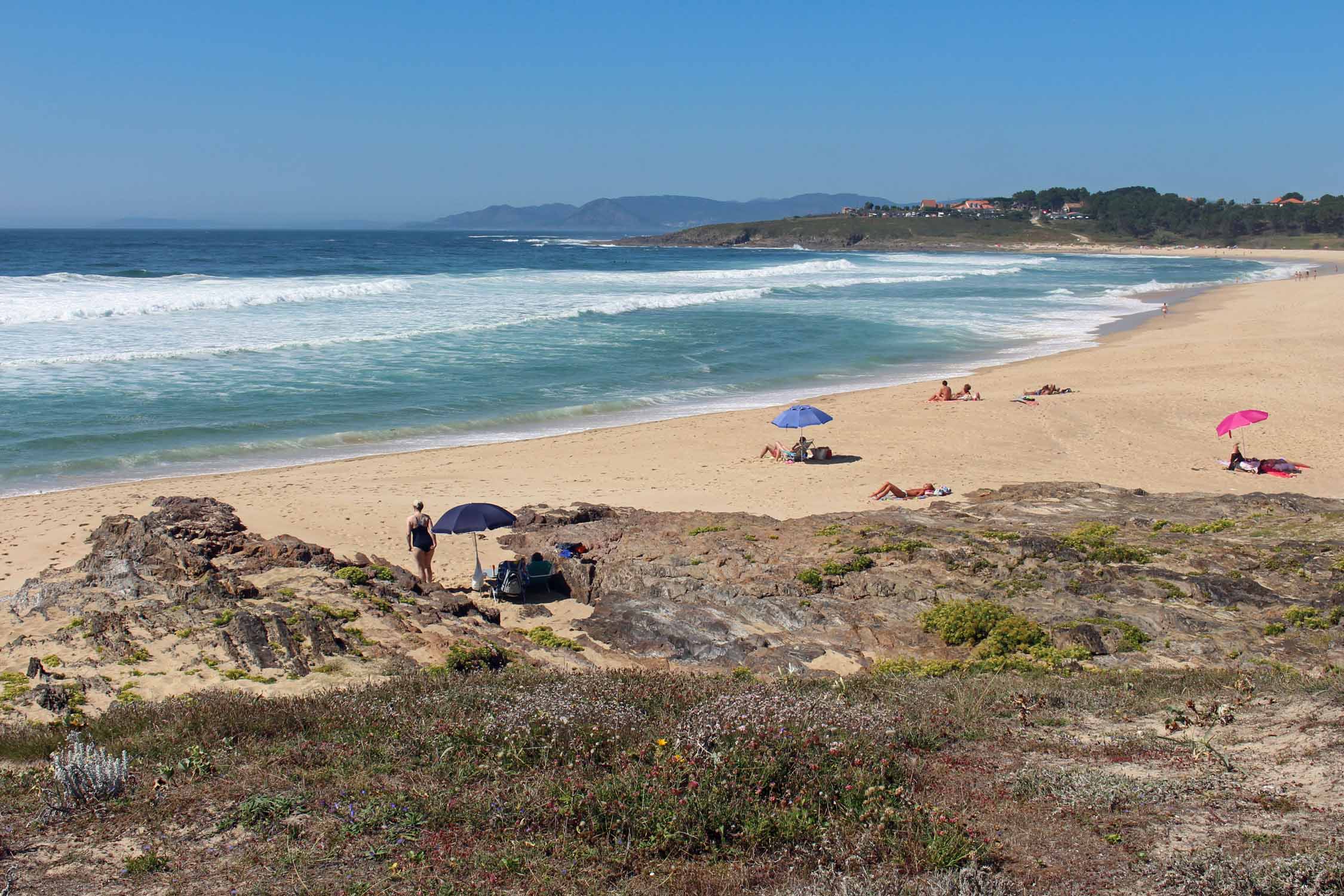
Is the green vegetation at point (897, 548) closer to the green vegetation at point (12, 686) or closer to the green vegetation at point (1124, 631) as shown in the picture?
the green vegetation at point (1124, 631)

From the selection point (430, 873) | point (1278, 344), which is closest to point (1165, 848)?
point (430, 873)

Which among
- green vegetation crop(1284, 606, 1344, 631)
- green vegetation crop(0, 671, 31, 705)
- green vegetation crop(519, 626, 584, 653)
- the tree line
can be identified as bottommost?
green vegetation crop(519, 626, 584, 653)

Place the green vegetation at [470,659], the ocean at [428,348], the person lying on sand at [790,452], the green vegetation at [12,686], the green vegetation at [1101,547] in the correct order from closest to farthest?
the green vegetation at [12,686] < the green vegetation at [470,659] < the green vegetation at [1101,547] < the person lying on sand at [790,452] < the ocean at [428,348]

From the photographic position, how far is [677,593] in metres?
10.1

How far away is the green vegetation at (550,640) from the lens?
903 cm

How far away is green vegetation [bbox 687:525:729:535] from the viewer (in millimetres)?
11789

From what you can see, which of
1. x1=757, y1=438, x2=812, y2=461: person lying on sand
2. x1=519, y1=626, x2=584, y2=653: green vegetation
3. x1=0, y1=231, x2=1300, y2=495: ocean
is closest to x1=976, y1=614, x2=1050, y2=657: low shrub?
x1=519, y1=626, x2=584, y2=653: green vegetation

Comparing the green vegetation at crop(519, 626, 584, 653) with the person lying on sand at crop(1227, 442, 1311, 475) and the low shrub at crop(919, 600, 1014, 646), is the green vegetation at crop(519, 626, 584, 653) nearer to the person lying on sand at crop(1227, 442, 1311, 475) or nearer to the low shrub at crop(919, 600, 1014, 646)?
the low shrub at crop(919, 600, 1014, 646)

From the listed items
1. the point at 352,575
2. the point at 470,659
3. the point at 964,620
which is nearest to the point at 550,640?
the point at 470,659

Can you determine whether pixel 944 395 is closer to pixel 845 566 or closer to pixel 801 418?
pixel 801 418

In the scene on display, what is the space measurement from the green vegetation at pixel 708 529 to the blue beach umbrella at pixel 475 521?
2274 millimetres

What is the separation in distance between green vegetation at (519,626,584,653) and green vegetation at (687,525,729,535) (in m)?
2.83

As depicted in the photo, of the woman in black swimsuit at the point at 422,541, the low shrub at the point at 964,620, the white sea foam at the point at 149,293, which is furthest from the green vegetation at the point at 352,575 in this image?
the white sea foam at the point at 149,293

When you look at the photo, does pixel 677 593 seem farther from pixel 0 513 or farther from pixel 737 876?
pixel 0 513
